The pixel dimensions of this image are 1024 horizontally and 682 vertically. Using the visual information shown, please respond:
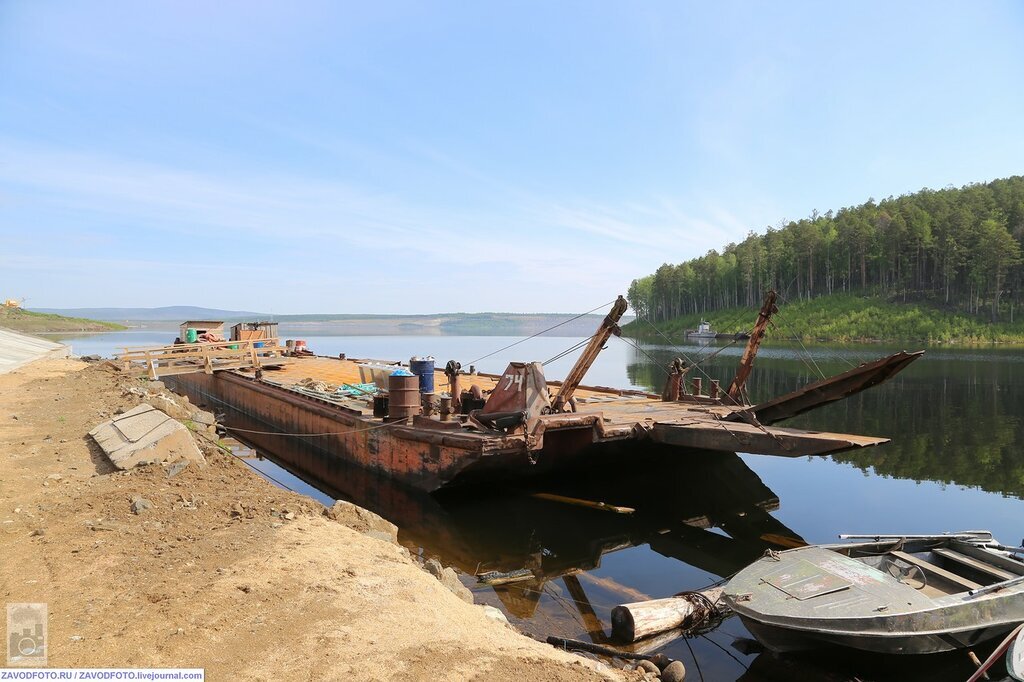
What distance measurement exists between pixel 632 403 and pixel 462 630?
12108 millimetres

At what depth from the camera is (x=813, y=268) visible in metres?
83.2

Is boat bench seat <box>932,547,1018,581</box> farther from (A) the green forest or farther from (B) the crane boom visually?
(A) the green forest

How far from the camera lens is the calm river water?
22.7 feet

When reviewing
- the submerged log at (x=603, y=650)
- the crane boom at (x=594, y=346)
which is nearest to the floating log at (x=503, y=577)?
the submerged log at (x=603, y=650)

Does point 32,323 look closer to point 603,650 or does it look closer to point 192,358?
point 192,358

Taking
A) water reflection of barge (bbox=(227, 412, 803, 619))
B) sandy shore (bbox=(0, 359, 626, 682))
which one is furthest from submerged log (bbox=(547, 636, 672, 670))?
water reflection of barge (bbox=(227, 412, 803, 619))

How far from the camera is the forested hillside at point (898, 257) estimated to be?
64.6 metres

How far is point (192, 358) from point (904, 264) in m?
82.0

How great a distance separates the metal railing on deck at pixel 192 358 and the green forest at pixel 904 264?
1946 inches

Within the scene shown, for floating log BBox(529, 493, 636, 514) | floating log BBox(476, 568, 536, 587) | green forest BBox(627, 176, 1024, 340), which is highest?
green forest BBox(627, 176, 1024, 340)

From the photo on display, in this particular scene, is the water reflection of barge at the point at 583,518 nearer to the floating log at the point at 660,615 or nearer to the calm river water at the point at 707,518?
the calm river water at the point at 707,518

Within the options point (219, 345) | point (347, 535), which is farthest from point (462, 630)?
point (219, 345)

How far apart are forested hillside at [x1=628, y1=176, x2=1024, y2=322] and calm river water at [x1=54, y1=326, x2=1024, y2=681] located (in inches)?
2240

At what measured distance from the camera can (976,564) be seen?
7.06 m
